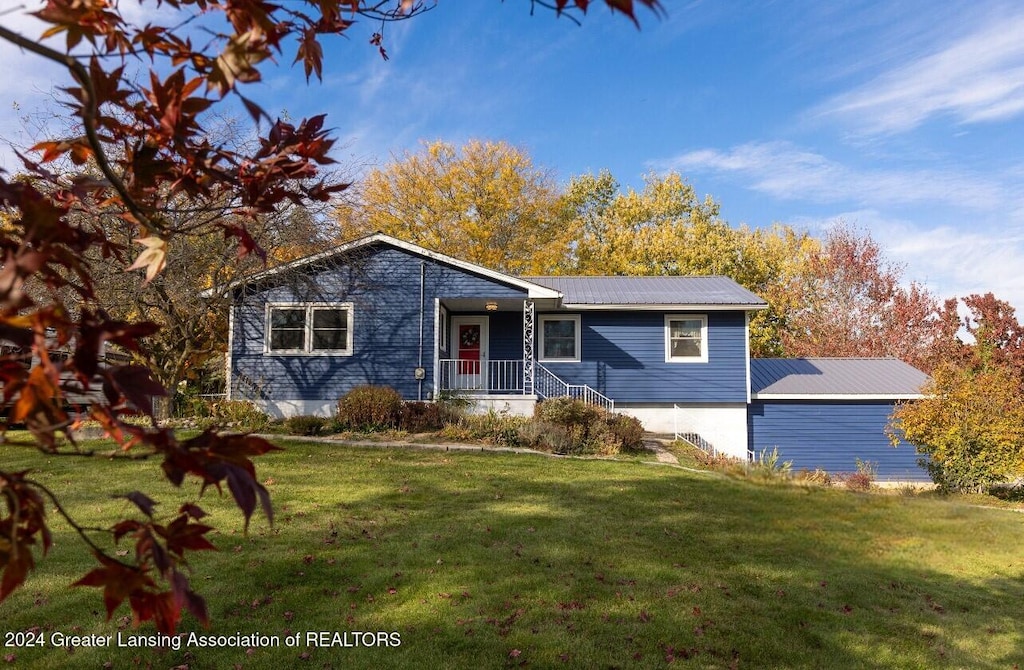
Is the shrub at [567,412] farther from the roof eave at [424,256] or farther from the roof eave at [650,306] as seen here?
the roof eave at [650,306]

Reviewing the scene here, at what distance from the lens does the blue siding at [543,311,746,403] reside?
1827 cm

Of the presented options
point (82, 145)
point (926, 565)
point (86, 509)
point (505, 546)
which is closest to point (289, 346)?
point (86, 509)

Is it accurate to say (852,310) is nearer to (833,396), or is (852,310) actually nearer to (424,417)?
(833,396)

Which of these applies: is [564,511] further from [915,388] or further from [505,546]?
[915,388]

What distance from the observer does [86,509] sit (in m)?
7.28

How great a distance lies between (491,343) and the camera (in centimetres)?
1912

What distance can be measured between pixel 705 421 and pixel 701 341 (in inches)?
87.6

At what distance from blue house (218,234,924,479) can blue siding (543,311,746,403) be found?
0.09 ft

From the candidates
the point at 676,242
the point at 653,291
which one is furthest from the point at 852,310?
the point at 653,291

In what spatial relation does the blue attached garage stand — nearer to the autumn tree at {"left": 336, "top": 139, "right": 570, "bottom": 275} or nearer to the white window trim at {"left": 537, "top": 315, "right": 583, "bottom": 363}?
the white window trim at {"left": 537, "top": 315, "right": 583, "bottom": 363}

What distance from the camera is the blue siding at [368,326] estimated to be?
55.7ft

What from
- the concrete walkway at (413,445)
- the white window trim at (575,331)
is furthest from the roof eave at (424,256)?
the concrete walkway at (413,445)

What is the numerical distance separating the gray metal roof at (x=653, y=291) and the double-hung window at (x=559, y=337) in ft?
2.28

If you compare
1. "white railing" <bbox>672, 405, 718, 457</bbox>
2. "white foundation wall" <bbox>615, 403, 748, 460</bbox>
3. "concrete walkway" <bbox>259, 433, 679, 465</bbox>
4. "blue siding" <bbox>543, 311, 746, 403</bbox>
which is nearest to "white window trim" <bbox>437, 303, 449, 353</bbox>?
"blue siding" <bbox>543, 311, 746, 403</bbox>
